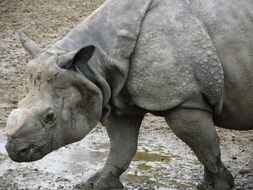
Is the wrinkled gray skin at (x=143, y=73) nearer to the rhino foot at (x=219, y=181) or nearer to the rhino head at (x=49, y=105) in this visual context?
the rhino head at (x=49, y=105)

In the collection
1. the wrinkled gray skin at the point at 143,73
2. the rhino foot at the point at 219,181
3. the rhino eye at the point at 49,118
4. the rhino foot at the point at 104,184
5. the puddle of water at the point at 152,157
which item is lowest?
the puddle of water at the point at 152,157

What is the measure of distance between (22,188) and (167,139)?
7.10 feet

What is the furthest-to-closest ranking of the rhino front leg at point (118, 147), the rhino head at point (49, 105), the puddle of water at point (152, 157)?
1. the puddle of water at point (152, 157)
2. the rhino front leg at point (118, 147)
3. the rhino head at point (49, 105)

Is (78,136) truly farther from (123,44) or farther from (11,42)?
(11,42)

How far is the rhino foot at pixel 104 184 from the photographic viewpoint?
7411 mm

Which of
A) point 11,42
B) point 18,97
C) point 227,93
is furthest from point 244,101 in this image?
point 11,42

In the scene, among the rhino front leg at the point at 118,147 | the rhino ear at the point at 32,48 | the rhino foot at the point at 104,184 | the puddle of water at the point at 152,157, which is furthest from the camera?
the puddle of water at the point at 152,157

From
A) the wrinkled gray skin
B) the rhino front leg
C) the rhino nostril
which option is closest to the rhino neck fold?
the wrinkled gray skin

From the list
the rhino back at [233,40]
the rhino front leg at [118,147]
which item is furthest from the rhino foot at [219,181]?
the rhino front leg at [118,147]

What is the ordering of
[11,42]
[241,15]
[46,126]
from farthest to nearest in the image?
[11,42] → [241,15] → [46,126]

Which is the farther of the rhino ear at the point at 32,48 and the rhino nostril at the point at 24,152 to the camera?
the rhino ear at the point at 32,48

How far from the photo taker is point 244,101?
22.8 feet

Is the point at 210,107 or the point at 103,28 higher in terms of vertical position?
the point at 103,28

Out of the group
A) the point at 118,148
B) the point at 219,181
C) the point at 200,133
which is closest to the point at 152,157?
the point at 118,148
